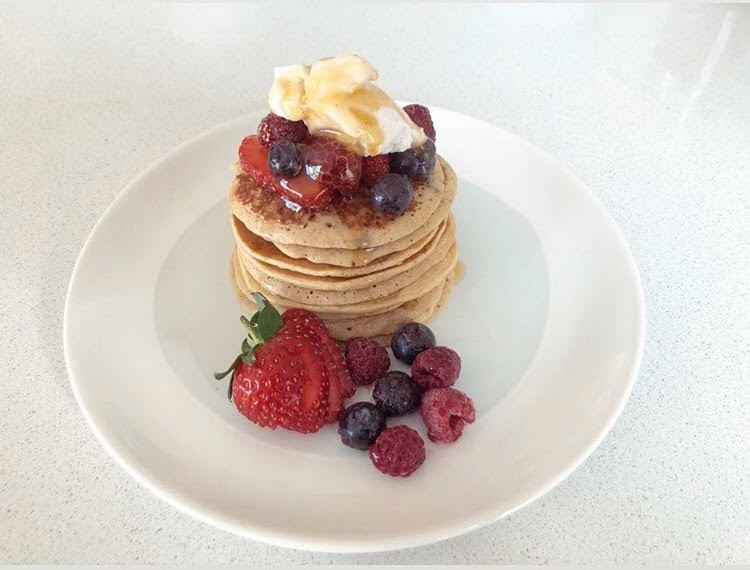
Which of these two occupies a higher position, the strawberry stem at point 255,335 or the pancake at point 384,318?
the strawberry stem at point 255,335

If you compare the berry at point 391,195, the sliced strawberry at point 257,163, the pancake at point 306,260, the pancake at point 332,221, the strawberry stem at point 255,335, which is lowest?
the strawberry stem at point 255,335

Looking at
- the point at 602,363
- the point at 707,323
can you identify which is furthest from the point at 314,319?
the point at 707,323

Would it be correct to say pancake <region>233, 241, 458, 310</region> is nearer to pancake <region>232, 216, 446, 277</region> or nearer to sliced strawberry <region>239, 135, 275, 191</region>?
pancake <region>232, 216, 446, 277</region>

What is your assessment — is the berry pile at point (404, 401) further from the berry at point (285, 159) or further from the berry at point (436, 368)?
the berry at point (285, 159)

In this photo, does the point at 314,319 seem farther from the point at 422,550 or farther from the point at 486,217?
the point at 486,217

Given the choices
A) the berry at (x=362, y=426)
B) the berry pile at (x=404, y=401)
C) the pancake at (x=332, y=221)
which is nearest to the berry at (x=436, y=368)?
the berry pile at (x=404, y=401)

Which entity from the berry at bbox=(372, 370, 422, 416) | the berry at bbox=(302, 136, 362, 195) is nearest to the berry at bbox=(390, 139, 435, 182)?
the berry at bbox=(302, 136, 362, 195)
